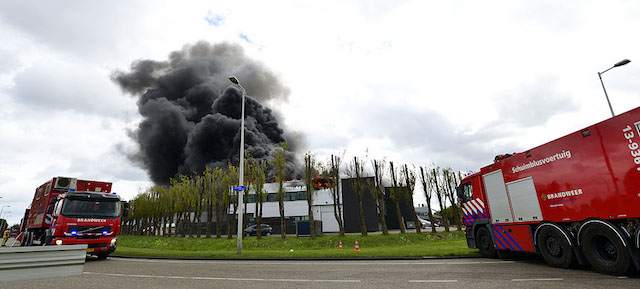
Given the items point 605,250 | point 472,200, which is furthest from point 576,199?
point 472,200

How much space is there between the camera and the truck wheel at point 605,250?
6.79 meters

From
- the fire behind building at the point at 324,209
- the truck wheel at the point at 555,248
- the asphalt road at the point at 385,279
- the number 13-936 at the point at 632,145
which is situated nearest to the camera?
the number 13-936 at the point at 632,145

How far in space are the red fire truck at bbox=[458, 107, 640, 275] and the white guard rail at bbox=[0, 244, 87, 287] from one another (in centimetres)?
979

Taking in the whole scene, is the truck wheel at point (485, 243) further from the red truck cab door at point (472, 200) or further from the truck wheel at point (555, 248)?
the truck wheel at point (555, 248)

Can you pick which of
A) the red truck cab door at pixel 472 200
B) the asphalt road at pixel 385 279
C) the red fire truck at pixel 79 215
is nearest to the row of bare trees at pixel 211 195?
the red fire truck at pixel 79 215

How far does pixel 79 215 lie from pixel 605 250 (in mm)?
18049

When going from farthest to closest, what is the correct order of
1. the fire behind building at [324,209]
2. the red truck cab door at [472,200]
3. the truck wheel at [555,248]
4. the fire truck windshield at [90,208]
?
the fire behind building at [324,209], the fire truck windshield at [90,208], the red truck cab door at [472,200], the truck wheel at [555,248]

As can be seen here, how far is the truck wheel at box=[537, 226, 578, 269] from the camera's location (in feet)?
26.8

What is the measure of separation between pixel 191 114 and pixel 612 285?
104438mm

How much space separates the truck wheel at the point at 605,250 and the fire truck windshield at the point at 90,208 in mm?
17326

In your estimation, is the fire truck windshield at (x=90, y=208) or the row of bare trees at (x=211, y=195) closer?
the fire truck windshield at (x=90, y=208)

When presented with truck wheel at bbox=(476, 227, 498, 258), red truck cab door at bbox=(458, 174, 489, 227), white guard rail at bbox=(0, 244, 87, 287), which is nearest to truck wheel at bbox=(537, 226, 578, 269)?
truck wheel at bbox=(476, 227, 498, 258)

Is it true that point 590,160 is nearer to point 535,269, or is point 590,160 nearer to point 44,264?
point 535,269

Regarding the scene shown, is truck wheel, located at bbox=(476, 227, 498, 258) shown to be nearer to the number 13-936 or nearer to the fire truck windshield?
the number 13-936
